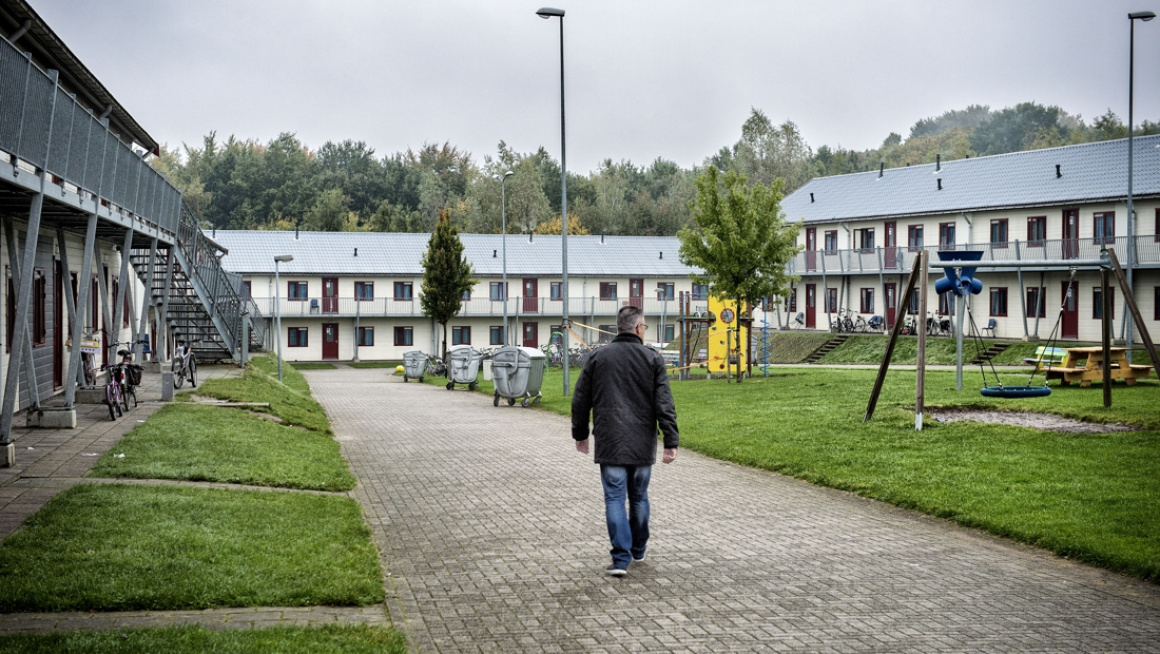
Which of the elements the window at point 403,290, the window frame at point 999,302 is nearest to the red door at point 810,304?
the window frame at point 999,302

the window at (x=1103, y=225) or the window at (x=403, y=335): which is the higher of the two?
the window at (x=1103, y=225)

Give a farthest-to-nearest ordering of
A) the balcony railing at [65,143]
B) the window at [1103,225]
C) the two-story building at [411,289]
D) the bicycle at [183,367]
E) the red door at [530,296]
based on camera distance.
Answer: the red door at [530,296] < the two-story building at [411,289] < the window at [1103,225] < the bicycle at [183,367] < the balcony railing at [65,143]

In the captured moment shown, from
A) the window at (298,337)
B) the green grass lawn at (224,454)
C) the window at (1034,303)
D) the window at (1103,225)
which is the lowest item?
the green grass lawn at (224,454)

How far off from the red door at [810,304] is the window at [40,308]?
1784 inches

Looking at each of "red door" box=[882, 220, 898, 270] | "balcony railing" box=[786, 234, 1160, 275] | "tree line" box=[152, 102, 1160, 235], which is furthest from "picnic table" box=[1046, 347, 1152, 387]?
"tree line" box=[152, 102, 1160, 235]

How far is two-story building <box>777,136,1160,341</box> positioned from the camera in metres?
44.3

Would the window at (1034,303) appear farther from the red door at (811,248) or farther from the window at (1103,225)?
the red door at (811,248)

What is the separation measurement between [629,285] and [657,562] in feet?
218

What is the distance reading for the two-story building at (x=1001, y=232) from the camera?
4434 cm

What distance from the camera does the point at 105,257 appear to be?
1110 inches

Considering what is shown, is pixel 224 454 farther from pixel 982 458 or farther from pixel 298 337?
pixel 298 337

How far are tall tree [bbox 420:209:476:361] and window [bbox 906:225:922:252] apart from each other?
22471 mm

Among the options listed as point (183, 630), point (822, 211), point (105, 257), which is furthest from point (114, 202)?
point (822, 211)

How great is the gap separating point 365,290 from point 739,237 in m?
43.2
